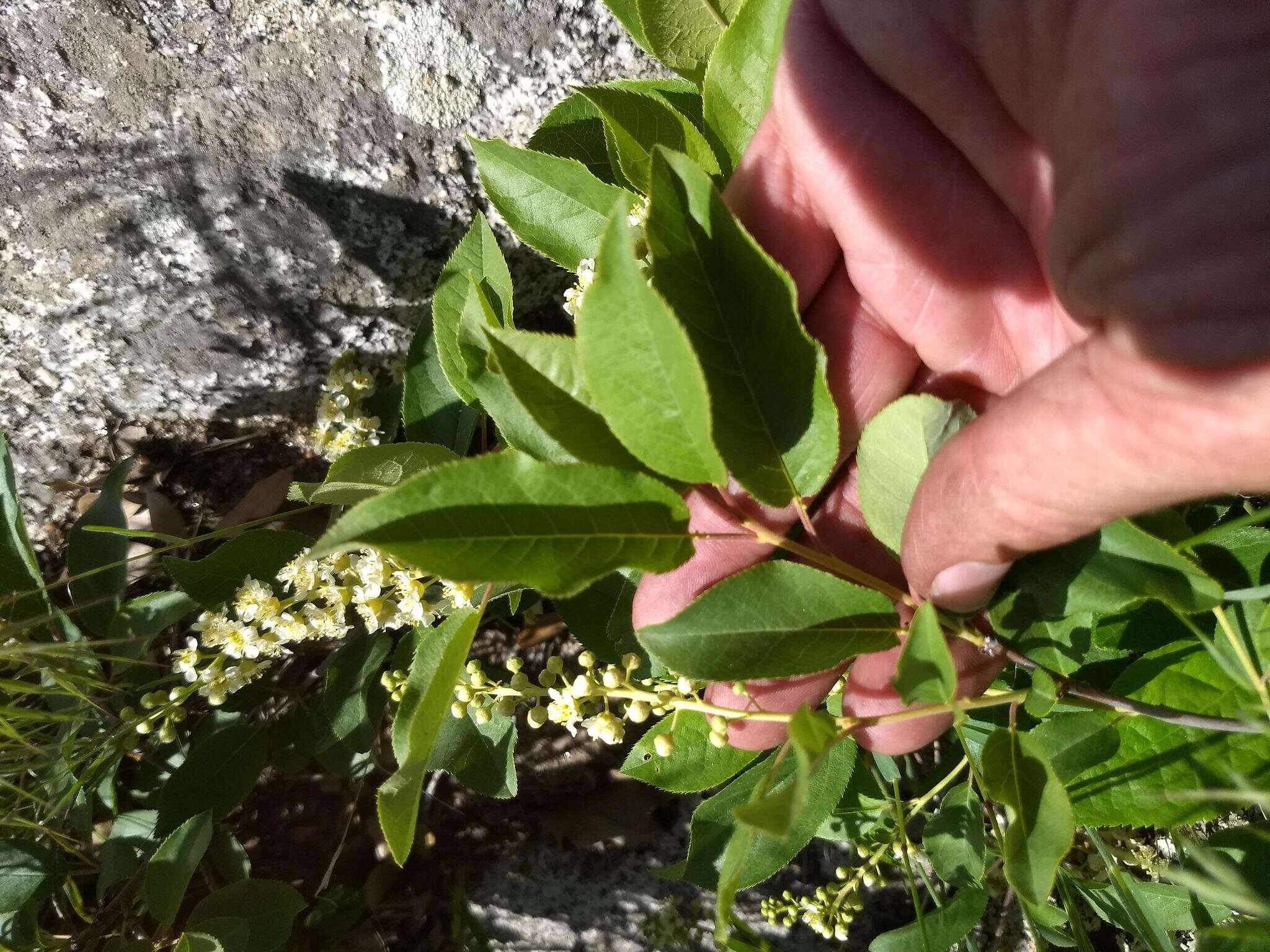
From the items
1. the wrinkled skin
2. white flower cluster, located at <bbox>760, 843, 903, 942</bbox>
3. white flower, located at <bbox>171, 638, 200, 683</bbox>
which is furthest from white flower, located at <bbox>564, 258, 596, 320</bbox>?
white flower cluster, located at <bbox>760, 843, 903, 942</bbox>

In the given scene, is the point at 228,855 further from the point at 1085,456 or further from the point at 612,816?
the point at 1085,456

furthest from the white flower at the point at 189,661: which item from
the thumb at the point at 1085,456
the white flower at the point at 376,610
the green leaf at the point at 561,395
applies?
the thumb at the point at 1085,456

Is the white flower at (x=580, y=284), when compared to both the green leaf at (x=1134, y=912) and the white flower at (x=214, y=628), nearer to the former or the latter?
the white flower at (x=214, y=628)

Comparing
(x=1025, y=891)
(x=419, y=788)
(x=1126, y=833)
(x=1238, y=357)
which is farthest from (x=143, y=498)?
(x=1126, y=833)

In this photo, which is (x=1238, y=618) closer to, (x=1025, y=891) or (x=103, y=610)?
(x=1025, y=891)

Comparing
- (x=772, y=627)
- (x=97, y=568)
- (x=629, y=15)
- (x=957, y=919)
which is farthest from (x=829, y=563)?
(x=97, y=568)
